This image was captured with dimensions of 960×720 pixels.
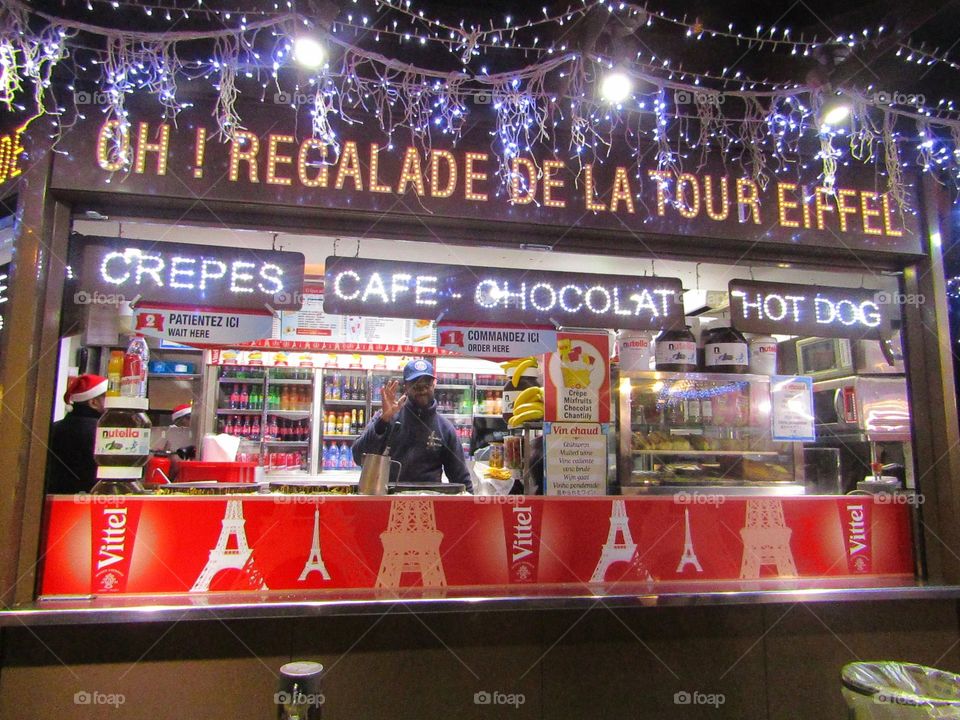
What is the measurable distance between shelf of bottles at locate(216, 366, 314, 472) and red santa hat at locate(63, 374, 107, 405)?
12.2ft

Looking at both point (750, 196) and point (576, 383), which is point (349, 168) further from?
point (750, 196)

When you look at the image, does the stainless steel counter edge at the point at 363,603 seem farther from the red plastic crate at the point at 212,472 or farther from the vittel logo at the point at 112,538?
the red plastic crate at the point at 212,472

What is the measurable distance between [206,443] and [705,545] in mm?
4076

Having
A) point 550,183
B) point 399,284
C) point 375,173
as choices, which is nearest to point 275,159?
point 375,173

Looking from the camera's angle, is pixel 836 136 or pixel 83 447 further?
pixel 836 136

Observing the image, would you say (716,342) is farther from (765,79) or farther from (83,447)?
(83,447)

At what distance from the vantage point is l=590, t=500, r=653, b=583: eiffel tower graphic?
3.19 m

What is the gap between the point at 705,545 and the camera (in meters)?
3.29

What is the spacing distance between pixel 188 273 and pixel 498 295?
5.34ft

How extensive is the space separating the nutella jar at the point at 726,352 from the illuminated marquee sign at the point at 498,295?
80 cm

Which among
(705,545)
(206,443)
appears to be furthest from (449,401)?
(705,545)

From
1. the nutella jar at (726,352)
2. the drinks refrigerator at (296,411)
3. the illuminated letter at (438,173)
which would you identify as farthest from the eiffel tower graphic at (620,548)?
the drinks refrigerator at (296,411)

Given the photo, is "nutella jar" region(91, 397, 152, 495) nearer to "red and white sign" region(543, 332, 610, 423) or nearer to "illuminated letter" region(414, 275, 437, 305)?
"illuminated letter" region(414, 275, 437, 305)

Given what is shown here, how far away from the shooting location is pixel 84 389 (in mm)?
3295
